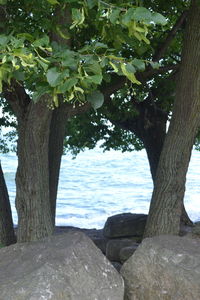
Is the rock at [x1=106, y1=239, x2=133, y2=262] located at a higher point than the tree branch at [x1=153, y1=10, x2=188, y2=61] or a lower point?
lower

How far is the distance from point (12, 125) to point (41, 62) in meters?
9.56

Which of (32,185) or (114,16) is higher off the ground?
(114,16)

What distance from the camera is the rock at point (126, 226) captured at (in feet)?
34.9

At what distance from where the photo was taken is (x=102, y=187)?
125 feet

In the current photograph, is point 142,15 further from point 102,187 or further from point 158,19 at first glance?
point 102,187

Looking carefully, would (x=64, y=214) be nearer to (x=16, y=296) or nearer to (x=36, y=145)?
(x=36, y=145)

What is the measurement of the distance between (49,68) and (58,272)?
5.89 feet

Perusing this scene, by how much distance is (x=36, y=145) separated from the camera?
720 cm

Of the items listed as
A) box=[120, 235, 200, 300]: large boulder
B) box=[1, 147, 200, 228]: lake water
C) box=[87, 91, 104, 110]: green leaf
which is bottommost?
box=[1, 147, 200, 228]: lake water

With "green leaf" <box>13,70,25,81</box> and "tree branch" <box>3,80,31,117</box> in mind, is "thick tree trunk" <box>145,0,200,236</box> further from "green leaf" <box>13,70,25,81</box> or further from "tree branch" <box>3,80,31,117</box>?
"green leaf" <box>13,70,25,81</box>

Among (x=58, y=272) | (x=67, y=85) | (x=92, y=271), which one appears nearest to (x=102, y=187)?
(x=92, y=271)

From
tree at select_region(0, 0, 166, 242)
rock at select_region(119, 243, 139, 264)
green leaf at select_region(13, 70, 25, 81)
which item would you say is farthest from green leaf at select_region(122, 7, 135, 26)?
rock at select_region(119, 243, 139, 264)

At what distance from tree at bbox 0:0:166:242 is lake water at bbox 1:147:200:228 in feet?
42.1

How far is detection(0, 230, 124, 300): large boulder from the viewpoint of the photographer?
4320 millimetres
